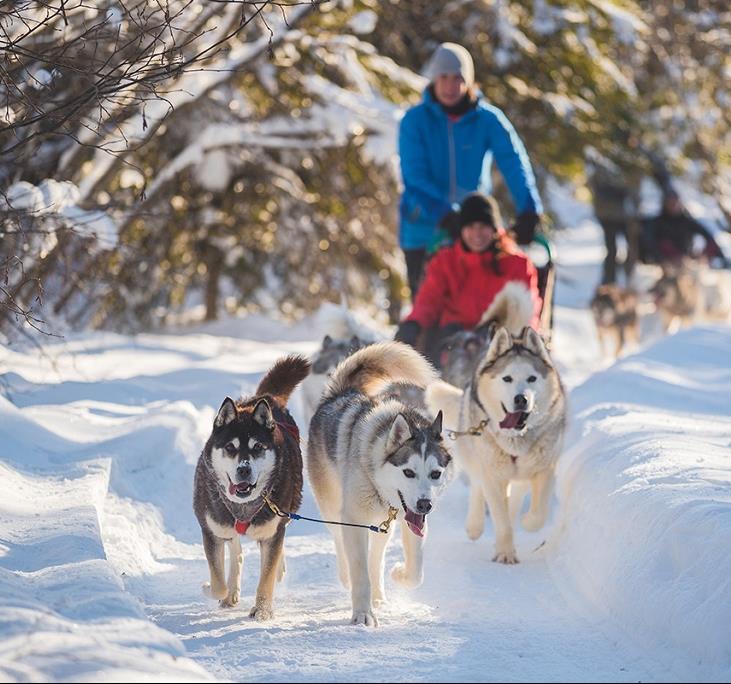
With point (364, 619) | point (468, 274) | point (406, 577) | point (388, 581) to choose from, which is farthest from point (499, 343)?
point (364, 619)

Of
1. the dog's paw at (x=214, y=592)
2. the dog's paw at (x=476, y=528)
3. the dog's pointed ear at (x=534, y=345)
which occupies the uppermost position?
the dog's pointed ear at (x=534, y=345)

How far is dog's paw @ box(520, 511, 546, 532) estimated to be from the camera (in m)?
5.60

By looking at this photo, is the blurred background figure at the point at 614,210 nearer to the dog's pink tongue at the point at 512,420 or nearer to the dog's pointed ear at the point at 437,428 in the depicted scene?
the dog's pink tongue at the point at 512,420

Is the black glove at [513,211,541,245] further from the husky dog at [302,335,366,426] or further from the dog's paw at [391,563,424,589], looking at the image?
the dog's paw at [391,563,424,589]

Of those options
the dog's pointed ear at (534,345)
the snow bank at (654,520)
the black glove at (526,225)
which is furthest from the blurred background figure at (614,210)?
the dog's pointed ear at (534,345)

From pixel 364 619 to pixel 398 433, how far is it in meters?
0.73

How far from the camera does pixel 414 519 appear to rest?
14.3 feet

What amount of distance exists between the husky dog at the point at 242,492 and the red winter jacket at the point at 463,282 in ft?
9.32

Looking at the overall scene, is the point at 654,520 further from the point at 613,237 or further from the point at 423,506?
the point at 613,237

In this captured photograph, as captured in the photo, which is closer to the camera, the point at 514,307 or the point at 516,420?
the point at 516,420

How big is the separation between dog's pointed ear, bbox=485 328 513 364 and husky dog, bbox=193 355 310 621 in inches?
55.4

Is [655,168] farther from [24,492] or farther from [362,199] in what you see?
[24,492]

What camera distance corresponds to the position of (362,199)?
13375mm

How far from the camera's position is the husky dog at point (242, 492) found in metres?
4.37
